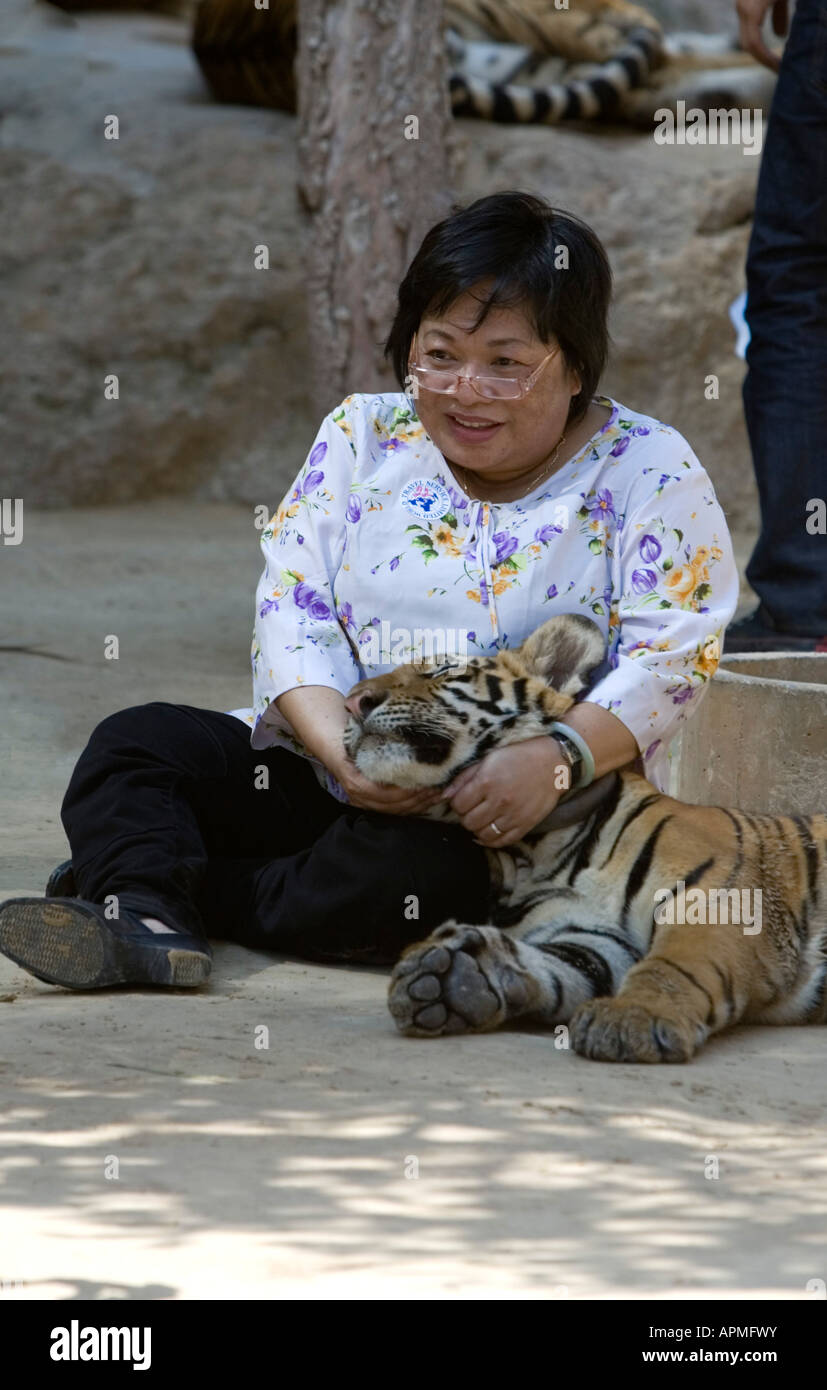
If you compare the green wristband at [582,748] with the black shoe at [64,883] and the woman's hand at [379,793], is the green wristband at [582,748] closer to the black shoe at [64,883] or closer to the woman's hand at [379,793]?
the woman's hand at [379,793]

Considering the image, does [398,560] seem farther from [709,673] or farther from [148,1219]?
[148,1219]

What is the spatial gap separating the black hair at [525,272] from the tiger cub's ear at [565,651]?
50 centimetres

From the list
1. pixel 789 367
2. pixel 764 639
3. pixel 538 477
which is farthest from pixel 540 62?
pixel 538 477

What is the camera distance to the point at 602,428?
148 inches

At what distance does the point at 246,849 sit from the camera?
3.83 metres

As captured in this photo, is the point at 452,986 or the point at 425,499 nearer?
the point at 452,986

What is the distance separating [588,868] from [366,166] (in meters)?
3.97

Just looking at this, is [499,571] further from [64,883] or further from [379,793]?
[64,883]

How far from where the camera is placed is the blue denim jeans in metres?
5.28

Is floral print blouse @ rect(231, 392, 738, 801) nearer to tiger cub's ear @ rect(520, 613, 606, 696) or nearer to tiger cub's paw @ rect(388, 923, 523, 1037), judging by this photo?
tiger cub's ear @ rect(520, 613, 606, 696)

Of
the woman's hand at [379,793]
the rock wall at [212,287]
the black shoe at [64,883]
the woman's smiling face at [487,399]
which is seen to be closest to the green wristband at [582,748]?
the woman's hand at [379,793]

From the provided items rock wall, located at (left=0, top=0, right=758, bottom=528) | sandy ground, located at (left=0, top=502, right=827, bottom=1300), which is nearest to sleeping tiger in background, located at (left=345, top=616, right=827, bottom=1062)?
sandy ground, located at (left=0, top=502, right=827, bottom=1300)

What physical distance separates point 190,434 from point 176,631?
234 cm

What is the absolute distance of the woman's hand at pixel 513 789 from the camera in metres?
3.38
